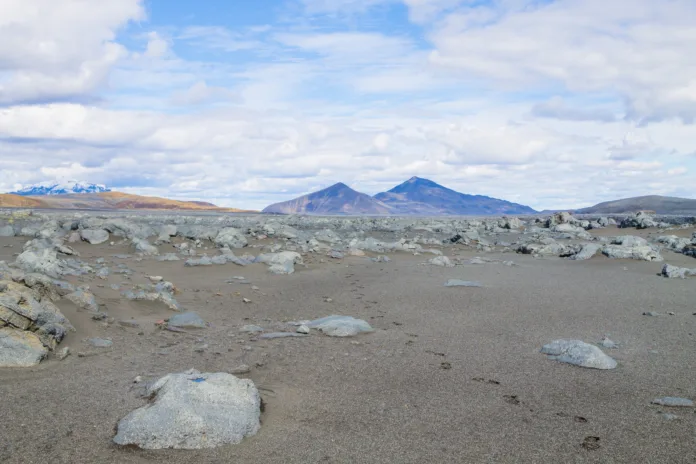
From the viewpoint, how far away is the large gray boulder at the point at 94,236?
838 inches

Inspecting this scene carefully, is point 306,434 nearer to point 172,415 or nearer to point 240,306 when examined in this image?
point 172,415

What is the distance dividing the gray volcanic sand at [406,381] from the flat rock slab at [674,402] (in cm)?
11

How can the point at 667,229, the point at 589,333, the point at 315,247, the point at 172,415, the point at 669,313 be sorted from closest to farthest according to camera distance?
the point at 172,415
the point at 589,333
the point at 669,313
the point at 315,247
the point at 667,229

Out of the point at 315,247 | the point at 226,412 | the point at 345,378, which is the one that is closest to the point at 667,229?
the point at 315,247

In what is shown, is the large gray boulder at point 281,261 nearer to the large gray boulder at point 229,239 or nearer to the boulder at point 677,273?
the large gray boulder at point 229,239

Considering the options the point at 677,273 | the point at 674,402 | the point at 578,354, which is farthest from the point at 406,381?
the point at 677,273

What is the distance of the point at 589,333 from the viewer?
8.98 meters

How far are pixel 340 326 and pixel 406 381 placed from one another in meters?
2.80

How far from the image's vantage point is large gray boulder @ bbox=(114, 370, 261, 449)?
183 inches

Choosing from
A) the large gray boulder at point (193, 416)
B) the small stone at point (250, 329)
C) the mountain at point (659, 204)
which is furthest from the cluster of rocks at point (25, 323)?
the mountain at point (659, 204)

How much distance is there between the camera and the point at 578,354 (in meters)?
7.21

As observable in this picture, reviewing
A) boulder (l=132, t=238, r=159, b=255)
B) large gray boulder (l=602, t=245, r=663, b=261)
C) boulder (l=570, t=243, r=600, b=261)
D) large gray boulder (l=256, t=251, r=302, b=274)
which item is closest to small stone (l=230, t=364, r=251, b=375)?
large gray boulder (l=256, t=251, r=302, b=274)

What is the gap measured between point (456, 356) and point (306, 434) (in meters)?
3.42

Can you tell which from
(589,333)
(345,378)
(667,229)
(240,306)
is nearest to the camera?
(345,378)
